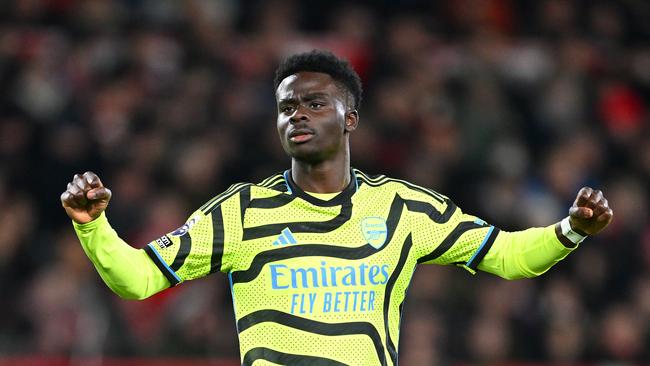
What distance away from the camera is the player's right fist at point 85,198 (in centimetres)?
394

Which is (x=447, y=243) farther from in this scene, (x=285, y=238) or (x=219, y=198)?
(x=219, y=198)

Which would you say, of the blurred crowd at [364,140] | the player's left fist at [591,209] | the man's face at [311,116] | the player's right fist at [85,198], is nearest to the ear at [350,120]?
the man's face at [311,116]

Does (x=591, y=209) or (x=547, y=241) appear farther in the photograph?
(x=547, y=241)

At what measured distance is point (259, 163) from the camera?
8.70 meters

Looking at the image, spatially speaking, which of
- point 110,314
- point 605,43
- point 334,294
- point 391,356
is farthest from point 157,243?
point 605,43

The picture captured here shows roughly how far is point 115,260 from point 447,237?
1.25 m

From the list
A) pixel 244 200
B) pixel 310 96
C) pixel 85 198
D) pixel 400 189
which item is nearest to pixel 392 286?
pixel 400 189

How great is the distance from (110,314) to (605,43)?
5164mm

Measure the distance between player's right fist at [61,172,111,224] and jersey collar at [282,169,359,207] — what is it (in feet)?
2.56

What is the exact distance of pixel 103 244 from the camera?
13.2 ft

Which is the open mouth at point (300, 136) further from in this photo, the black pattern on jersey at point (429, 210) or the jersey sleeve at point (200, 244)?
the black pattern on jersey at point (429, 210)

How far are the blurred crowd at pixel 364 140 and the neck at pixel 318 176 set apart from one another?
3.42 metres

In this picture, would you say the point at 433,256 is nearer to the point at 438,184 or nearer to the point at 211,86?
the point at 438,184

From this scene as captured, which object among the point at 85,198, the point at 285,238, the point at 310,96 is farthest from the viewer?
the point at 310,96
